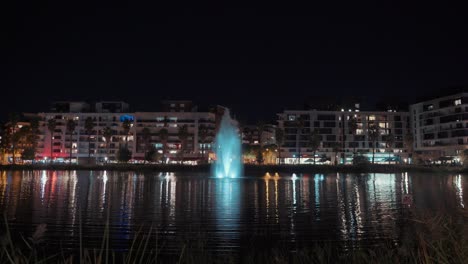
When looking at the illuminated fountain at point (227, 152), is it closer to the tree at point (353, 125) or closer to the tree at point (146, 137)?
the tree at point (146, 137)

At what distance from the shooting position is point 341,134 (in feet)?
628

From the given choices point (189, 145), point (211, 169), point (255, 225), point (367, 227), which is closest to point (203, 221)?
point (255, 225)

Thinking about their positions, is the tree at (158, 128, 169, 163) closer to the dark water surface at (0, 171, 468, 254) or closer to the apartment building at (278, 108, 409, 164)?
the apartment building at (278, 108, 409, 164)

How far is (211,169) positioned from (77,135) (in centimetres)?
9163

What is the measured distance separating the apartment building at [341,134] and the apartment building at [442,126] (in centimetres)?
931

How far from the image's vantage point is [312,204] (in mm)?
41188


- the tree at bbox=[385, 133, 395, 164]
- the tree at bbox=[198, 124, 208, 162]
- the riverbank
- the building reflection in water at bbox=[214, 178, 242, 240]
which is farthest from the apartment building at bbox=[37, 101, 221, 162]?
the building reflection in water at bbox=[214, 178, 242, 240]

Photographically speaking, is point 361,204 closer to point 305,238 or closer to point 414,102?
point 305,238

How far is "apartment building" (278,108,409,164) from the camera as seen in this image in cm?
18912

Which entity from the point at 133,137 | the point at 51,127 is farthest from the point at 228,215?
the point at 133,137

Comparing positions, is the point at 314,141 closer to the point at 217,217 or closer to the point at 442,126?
the point at 442,126

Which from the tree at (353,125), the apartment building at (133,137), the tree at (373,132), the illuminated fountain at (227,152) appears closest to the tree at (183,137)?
the apartment building at (133,137)

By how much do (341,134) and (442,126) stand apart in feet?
138

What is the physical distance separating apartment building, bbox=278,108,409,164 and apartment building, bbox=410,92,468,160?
30.6 feet
